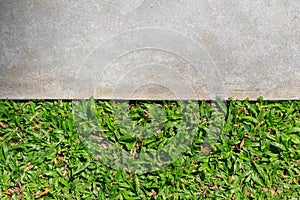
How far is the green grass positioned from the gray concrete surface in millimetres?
124

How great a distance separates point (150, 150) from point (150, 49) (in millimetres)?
728

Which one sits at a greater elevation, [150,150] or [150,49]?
[150,49]

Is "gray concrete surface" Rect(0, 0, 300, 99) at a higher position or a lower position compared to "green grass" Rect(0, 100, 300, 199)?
higher

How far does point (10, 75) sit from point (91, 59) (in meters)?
0.58

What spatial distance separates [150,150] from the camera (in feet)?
12.8

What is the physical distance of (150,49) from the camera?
4.09 metres

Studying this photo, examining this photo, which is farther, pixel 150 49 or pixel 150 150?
pixel 150 49

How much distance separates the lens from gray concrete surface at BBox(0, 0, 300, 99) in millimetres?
4055

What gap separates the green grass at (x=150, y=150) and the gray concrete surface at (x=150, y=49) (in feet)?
0.41

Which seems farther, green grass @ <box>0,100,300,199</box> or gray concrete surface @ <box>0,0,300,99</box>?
gray concrete surface @ <box>0,0,300,99</box>

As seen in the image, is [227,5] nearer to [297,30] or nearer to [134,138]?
[297,30]

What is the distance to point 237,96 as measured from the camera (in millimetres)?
4051

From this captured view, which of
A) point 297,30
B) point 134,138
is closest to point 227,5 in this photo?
point 297,30

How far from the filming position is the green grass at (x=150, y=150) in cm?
383
